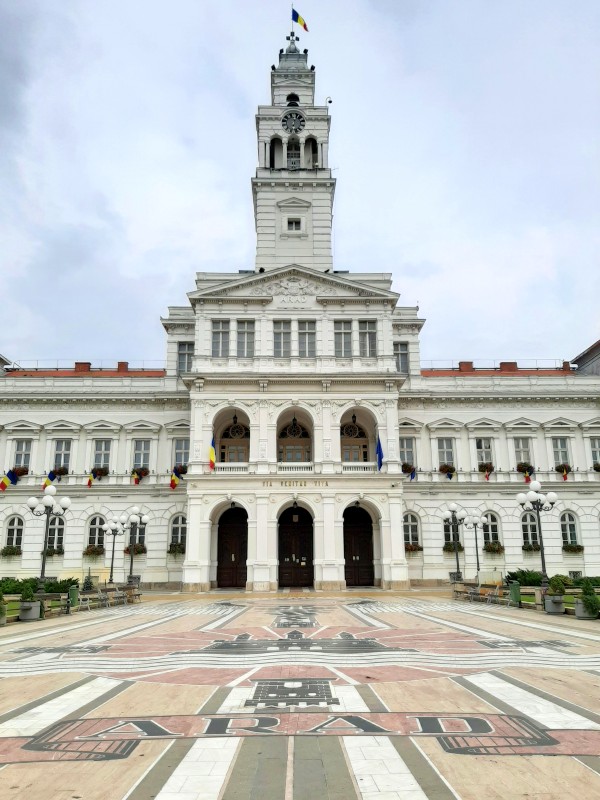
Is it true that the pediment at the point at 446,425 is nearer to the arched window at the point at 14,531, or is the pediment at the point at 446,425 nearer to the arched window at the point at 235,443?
the arched window at the point at 235,443

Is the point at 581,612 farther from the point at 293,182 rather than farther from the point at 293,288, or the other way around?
the point at 293,182

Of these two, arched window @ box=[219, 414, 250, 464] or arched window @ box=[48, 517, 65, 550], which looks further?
arched window @ box=[219, 414, 250, 464]

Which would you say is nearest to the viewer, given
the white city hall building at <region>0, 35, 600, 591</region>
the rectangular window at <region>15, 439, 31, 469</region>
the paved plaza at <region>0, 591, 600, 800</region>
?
the paved plaza at <region>0, 591, 600, 800</region>

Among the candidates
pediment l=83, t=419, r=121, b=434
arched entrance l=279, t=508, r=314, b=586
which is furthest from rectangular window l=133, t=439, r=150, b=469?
arched entrance l=279, t=508, r=314, b=586

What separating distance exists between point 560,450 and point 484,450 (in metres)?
5.30

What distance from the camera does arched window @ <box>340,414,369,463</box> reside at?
4041 centimetres

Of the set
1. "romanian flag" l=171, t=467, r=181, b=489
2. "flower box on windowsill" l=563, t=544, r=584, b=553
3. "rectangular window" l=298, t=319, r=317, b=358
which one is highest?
"rectangular window" l=298, t=319, r=317, b=358

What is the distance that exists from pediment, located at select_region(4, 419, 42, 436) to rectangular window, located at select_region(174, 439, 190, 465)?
9.35 metres

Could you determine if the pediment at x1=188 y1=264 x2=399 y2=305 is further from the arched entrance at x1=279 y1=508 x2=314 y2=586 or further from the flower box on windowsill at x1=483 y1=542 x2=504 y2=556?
the flower box on windowsill at x1=483 y1=542 x2=504 y2=556

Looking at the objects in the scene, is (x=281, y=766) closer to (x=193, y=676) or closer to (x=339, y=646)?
(x=193, y=676)

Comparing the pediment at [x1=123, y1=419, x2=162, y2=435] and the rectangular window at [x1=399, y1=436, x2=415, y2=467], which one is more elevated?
the pediment at [x1=123, y1=419, x2=162, y2=435]

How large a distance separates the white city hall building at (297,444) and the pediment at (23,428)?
0.14 m

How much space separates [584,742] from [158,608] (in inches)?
850

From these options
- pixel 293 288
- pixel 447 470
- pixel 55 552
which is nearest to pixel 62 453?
pixel 55 552
